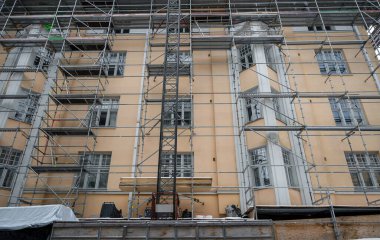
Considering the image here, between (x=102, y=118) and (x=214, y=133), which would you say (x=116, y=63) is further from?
(x=214, y=133)

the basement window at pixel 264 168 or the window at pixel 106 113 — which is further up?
the window at pixel 106 113

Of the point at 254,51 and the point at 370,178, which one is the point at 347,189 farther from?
the point at 254,51

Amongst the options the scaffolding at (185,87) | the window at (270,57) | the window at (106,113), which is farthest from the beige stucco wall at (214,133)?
the window at (270,57)

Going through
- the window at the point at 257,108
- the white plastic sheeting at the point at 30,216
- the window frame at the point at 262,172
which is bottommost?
the white plastic sheeting at the point at 30,216

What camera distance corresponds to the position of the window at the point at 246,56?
53.3ft

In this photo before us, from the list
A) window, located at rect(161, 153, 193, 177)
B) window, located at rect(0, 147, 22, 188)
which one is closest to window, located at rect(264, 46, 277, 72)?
window, located at rect(161, 153, 193, 177)

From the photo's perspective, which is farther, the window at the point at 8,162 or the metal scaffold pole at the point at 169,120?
the window at the point at 8,162

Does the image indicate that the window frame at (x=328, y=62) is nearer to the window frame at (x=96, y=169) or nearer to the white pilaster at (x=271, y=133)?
the white pilaster at (x=271, y=133)

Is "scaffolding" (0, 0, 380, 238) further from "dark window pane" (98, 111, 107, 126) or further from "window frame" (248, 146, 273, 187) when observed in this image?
"dark window pane" (98, 111, 107, 126)

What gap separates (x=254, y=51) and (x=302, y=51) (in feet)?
10.7

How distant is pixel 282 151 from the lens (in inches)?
539

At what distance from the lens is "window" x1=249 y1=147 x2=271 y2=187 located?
13.1m

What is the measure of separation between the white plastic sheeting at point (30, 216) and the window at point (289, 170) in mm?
9143

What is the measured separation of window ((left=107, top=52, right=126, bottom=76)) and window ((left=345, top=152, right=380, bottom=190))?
12.7m
